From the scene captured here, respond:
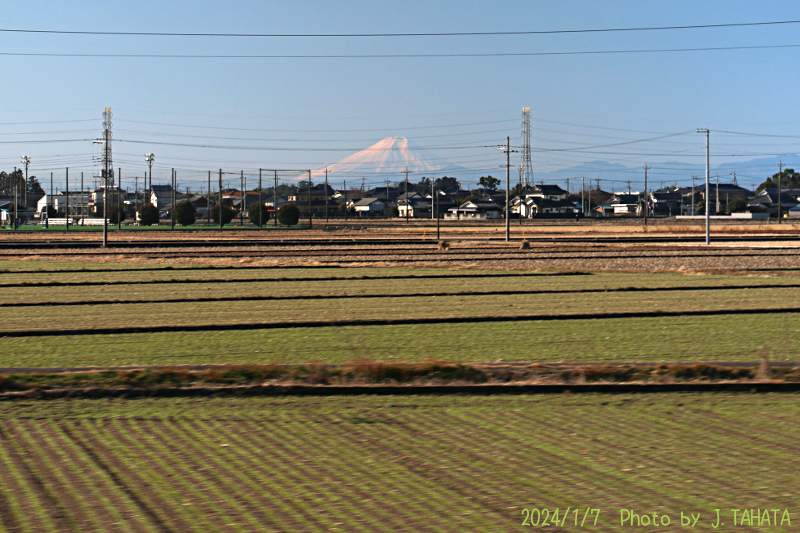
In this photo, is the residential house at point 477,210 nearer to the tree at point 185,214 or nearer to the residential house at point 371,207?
the residential house at point 371,207

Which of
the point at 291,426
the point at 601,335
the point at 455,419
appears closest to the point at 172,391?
the point at 291,426

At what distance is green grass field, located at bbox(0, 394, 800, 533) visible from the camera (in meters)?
5.21

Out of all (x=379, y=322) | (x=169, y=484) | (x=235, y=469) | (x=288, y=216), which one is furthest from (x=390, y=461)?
(x=288, y=216)

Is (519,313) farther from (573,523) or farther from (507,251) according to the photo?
(507,251)

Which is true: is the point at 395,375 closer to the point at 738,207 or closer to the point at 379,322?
the point at 379,322

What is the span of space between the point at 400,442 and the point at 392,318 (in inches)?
358

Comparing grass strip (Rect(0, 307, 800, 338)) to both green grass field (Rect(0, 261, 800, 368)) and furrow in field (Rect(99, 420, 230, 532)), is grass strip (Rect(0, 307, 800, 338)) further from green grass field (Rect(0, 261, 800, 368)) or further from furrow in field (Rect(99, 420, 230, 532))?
furrow in field (Rect(99, 420, 230, 532))

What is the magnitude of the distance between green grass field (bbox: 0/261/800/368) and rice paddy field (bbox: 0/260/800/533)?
94 mm

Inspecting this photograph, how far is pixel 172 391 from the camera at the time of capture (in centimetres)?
882

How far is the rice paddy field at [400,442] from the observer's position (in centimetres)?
521

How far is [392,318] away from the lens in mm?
15953

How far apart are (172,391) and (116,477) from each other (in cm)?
293

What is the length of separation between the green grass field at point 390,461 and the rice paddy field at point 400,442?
0.07ft

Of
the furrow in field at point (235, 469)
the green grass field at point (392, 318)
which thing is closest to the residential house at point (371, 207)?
the green grass field at point (392, 318)
